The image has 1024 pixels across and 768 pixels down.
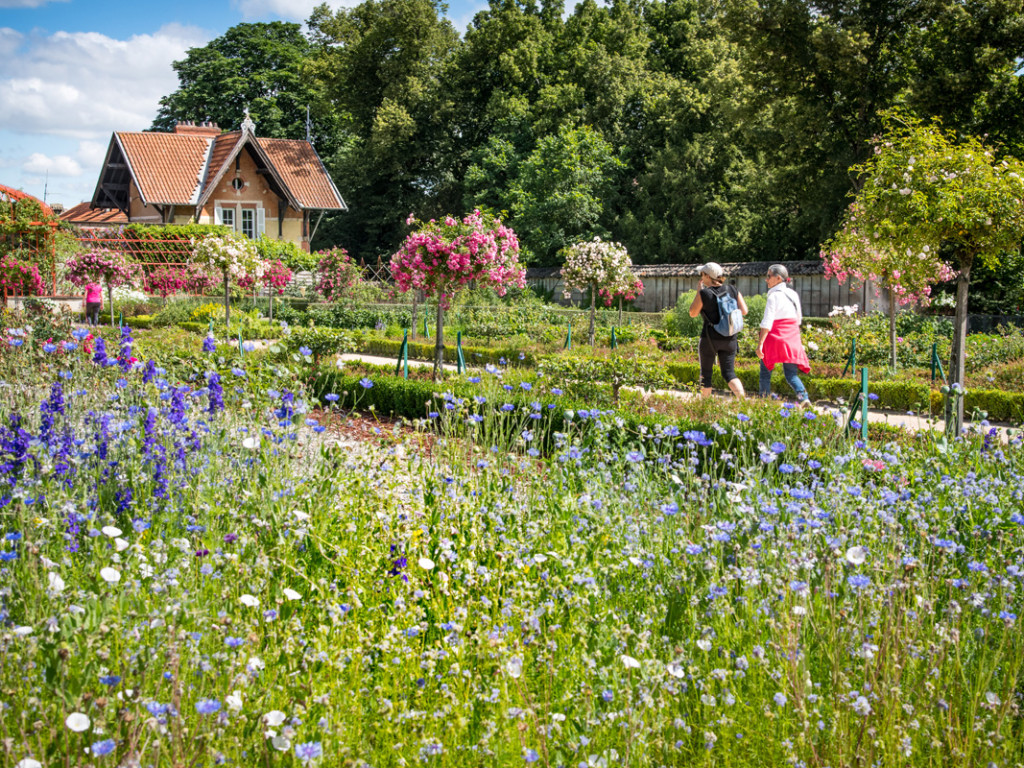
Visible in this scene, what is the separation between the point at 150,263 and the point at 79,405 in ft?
75.1

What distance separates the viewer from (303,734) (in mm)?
2242

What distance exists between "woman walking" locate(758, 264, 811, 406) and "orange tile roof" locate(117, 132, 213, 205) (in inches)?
1113

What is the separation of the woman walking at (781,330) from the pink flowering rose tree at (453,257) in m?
4.62

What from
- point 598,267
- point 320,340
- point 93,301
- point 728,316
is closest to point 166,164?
point 93,301

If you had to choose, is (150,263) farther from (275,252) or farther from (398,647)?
(398,647)

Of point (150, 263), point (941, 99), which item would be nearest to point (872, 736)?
point (941, 99)

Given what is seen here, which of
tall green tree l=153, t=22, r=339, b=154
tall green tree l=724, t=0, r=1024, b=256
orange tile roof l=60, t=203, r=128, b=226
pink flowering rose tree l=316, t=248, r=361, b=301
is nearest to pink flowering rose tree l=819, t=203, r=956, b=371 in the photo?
tall green tree l=724, t=0, r=1024, b=256

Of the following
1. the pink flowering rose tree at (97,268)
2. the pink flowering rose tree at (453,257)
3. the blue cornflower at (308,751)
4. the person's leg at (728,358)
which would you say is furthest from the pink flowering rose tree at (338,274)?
the blue cornflower at (308,751)

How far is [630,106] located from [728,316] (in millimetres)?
27729

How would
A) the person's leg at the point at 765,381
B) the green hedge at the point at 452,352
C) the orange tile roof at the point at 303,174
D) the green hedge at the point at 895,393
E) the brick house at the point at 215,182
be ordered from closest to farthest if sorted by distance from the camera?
the person's leg at the point at 765,381 < the green hedge at the point at 895,393 < the green hedge at the point at 452,352 < the brick house at the point at 215,182 < the orange tile roof at the point at 303,174

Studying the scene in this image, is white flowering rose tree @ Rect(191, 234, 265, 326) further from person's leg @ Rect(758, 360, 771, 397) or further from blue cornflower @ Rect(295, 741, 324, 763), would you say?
blue cornflower @ Rect(295, 741, 324, 763)

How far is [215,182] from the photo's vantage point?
32.5 meters

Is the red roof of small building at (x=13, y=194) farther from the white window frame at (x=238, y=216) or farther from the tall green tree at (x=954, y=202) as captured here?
the tall green tree at (x=954, y=202)

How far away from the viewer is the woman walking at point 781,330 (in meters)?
8.71
